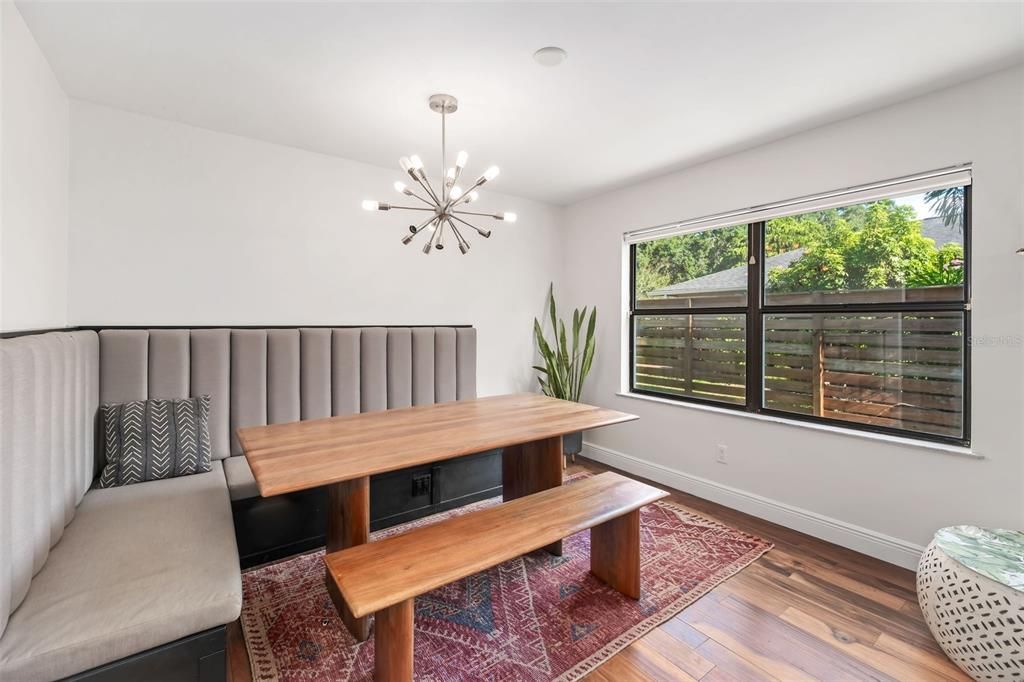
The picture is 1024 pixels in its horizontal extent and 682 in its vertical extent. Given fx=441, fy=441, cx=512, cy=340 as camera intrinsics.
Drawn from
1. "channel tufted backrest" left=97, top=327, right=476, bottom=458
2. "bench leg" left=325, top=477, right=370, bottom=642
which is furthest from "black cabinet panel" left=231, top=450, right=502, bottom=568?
"channel tufted backrest" left=97, top=327, right=476, bottom=458

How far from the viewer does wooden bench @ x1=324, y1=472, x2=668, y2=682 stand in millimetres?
1370

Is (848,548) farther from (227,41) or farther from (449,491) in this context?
(227,41)

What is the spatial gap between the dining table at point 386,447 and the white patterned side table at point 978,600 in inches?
52.0

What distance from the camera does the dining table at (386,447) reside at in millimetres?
1528

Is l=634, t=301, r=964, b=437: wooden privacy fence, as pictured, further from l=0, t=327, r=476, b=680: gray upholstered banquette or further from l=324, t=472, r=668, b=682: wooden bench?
l=0, t=327, r=476, b=680: gray upholstered banquette

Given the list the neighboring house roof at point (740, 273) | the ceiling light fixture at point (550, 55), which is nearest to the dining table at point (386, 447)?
the neighboring house roof at point (740, 273)

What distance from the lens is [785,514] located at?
2.72 meters

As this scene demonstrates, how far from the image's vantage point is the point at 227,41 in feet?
5.90

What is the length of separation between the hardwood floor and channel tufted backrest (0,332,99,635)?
2.52ft

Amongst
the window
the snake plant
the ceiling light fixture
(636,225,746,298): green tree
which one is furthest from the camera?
the snake plant

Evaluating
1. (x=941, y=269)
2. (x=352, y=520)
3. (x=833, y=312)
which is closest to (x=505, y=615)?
(x=352, y=520)

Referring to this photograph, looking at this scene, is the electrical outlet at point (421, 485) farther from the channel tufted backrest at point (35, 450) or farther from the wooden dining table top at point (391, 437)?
the channel tufted backrest at point (35, 450)

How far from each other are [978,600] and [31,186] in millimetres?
3914

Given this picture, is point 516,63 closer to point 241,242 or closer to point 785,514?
point 241,242
